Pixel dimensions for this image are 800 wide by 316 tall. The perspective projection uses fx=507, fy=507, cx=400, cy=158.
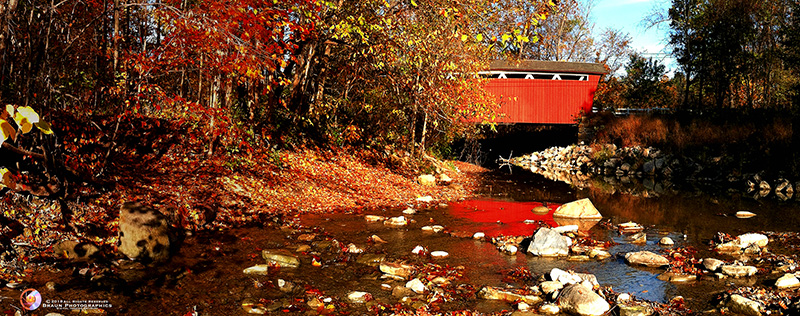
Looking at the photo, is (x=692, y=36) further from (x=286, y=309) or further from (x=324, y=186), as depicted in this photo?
(x=286, y=309)

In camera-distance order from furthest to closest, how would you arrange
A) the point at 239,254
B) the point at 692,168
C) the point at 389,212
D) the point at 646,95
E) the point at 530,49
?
the point at 530,49
the point at 646,95
the point at 692,168
the point at 389,212
the point at 239,254

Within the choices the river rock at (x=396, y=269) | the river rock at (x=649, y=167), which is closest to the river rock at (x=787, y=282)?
the river rock at (x=396, y=269)

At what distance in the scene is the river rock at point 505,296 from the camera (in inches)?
199

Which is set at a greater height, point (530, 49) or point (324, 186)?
point (530, 49)

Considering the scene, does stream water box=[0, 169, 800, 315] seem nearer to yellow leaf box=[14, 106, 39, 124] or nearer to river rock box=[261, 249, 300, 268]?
river rock box=[261, 249, 300, 268]

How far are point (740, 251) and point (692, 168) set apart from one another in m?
14.7

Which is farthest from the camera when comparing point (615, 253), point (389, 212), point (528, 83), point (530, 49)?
point (530, 49)

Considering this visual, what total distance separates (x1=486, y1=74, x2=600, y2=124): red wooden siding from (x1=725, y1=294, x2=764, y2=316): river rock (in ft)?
71.9

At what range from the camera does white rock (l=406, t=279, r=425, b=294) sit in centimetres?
526

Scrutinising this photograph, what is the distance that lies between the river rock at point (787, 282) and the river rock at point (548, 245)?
2309 millimetres

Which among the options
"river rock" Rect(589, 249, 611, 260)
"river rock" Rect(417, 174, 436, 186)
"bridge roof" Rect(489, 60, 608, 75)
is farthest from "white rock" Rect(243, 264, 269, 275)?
"bridge roof" Rect(489, 60, 608, 75)

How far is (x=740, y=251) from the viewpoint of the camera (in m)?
7.10

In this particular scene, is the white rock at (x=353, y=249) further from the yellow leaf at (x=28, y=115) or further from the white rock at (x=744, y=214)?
the white rock at (x=744, y=214)

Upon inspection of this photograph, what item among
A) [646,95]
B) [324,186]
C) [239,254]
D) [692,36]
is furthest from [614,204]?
[646,95]
